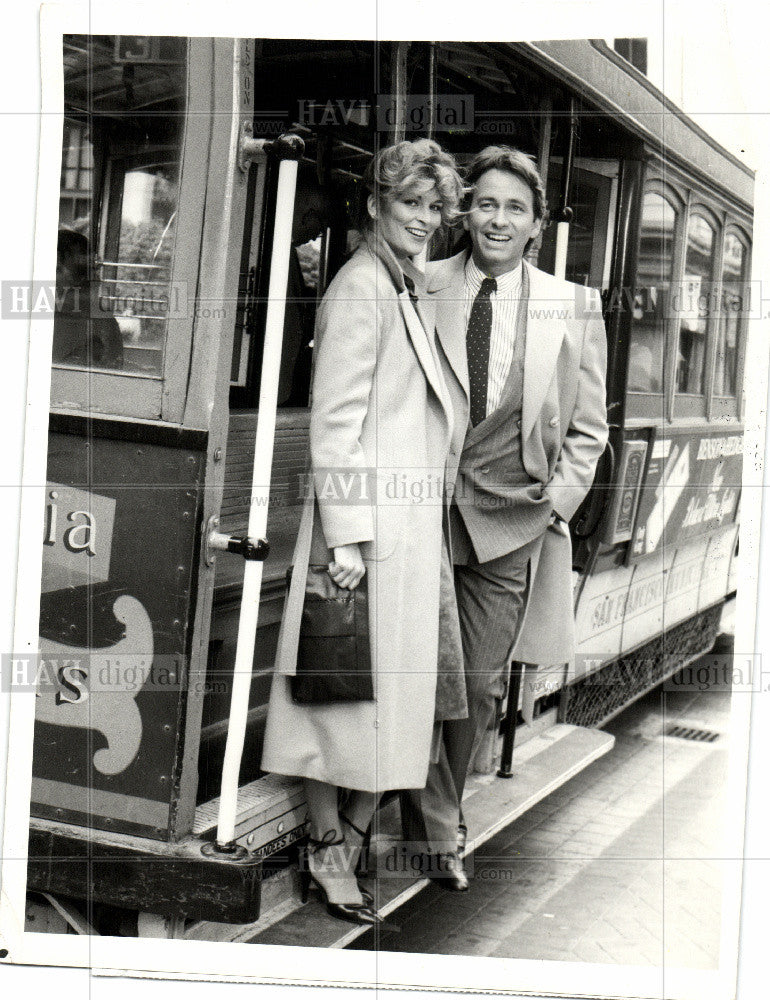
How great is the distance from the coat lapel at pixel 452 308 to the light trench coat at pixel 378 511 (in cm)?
5

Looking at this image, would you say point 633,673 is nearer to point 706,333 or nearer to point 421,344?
point 706,333

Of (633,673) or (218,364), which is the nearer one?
(218,364)

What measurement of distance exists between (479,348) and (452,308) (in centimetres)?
13

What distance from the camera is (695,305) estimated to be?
3.46 meters

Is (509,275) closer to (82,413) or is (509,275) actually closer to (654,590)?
(82,413)

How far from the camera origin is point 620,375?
3.53 meters

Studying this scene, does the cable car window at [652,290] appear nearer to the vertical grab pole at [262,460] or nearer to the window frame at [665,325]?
the window frame at [665,325]

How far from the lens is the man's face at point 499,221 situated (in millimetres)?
2895

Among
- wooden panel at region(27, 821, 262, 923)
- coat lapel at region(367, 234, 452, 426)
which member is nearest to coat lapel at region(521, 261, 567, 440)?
coat lapel at region(367, 234, 452, 426)

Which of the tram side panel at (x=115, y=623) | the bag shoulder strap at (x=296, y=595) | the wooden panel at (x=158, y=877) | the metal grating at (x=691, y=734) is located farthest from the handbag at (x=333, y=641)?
the metal grating at (x=691, y=734)

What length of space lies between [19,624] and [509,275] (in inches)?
60.7

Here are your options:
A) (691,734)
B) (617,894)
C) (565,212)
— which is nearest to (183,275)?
(565,212)

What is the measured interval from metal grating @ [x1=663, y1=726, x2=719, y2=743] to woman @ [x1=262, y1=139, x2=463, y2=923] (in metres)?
0.93

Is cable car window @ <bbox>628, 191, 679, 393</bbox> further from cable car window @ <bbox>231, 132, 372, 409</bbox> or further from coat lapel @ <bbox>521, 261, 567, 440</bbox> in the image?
cable car window @ <bbox>231, 132, 372, 409</bbox>
